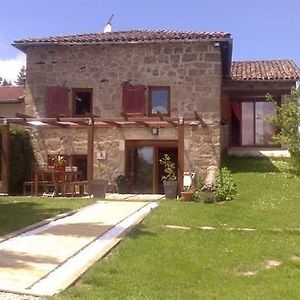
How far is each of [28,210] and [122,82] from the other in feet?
29.1

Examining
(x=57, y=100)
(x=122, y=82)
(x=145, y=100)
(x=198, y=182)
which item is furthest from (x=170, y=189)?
(x=57, y=100)

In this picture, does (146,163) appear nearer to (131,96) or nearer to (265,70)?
(131,96)

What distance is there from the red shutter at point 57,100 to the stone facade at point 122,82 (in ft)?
0.91

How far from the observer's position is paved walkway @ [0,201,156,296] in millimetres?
5648

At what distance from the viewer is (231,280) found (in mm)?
6281

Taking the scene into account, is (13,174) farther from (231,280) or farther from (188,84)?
(231,280)

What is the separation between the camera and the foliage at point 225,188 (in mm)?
14539

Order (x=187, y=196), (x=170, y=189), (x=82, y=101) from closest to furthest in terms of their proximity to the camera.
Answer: (x=187, y=196), (x=170, y=189), (x=82, y=101)

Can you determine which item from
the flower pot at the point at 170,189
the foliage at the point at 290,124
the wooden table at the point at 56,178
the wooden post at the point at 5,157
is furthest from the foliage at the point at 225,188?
the wooden post at the point at 5,157

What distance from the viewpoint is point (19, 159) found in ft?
62.2

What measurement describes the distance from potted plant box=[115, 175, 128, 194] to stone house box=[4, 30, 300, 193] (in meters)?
0.40

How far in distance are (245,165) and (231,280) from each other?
44.3ft

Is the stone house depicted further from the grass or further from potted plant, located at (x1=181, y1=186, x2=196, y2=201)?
the grass

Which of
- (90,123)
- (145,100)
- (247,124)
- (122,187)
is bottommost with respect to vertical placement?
(122,187)
